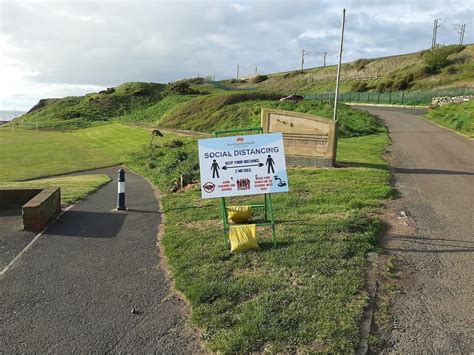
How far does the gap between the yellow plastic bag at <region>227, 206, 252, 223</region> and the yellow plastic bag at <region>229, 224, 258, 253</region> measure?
114cm

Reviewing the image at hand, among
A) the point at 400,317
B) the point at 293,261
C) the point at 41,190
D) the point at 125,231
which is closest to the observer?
the point at 400,317

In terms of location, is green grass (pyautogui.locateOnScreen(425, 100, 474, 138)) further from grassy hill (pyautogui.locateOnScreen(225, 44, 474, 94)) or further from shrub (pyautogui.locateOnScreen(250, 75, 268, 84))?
shrub (pyautogui.locateOnScreen(250, 75, 268, 84))

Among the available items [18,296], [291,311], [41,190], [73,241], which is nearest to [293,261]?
[291,311]

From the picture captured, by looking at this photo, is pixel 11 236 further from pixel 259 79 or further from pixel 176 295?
pixel 259 79

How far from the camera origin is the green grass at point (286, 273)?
4137 mm

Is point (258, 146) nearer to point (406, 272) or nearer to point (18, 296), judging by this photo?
point (406, 272)

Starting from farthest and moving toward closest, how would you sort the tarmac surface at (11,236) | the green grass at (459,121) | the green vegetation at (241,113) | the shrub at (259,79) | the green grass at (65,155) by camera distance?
the shrub at (259,79)
the green vegetation at (241,113)
the green grass at (459,121)
the green grass at (65,155)
the tarmac surface at (11,236)

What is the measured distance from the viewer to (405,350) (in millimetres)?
3922

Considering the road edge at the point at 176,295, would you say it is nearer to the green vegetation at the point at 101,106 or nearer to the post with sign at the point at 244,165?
the post with sign at the point at 244,165

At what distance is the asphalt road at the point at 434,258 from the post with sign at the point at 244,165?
6.20ft

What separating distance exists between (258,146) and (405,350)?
10.7ft

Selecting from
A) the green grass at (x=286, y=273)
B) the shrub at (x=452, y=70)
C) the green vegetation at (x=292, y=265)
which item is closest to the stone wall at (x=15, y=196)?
the green vegetation at (x=292, y=265)

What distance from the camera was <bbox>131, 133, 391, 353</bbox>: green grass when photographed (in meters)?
4.14

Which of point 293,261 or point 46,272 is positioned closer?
point 293,261
